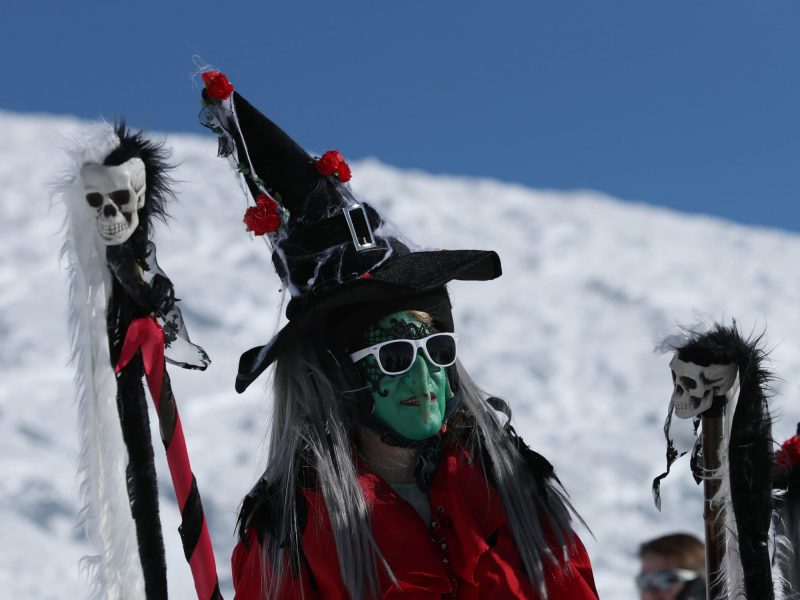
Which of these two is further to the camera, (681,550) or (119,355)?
(681,550)

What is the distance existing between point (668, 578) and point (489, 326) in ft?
36.3

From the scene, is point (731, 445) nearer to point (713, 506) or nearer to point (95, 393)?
point (713, 506)

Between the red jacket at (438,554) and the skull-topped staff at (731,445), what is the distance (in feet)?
1.03

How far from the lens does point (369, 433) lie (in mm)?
2742

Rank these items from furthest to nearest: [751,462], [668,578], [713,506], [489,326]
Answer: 1. [489,326]
2. [668,578]
3. [713,506]
4. [751,462]

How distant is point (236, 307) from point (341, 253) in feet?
37.9

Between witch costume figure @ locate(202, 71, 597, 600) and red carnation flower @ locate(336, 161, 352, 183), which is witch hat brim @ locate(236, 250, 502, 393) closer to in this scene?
witch costume figure @ locate(202, 71, 597, 600)

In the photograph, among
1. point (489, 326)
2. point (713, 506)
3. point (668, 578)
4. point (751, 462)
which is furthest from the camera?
point (489, 326)

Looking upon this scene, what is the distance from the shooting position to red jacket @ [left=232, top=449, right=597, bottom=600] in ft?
8.36

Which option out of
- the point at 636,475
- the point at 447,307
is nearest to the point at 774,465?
the point at 447,307

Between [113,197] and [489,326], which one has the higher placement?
[489,326]

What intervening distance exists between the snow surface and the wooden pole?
4066 millimetres

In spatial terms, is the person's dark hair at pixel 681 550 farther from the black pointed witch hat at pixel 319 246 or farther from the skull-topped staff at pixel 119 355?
the skull-topped staff at pixel 119 355

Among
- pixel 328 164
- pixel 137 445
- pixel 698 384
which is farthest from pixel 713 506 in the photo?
pixel 137 445
